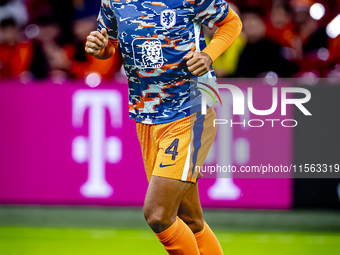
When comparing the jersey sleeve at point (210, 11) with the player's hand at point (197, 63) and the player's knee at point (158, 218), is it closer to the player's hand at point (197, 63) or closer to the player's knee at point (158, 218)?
the player's hand at point (197, 63)

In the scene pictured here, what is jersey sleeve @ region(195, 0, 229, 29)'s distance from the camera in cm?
231

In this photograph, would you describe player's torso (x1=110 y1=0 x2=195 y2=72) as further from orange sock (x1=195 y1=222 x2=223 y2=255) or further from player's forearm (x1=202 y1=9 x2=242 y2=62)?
orange sock (x1=195 y1=222 x2=223 y2=255)

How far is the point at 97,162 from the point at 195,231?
188 cm

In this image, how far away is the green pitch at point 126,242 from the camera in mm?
3609

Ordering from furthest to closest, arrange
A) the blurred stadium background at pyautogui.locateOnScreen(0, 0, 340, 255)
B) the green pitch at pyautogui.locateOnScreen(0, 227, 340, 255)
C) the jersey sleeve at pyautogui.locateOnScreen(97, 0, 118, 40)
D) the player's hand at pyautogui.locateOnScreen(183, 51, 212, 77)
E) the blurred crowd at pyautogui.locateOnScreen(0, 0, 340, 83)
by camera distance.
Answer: the blurred crowd at pyautogui.locateOnScreen(0, 0, 340, 83)
the blurred stadium background at pyautogui.locateOnScreen(0, 0, 340, 255)
the green pitch at pyautogui.locateOnScreen(0, 227, 340, 255)
the jersey sleeve at pyautogui.locateOnScreen(97, 0, 118, 40)
the player's hand at pyautogui.locateOnScreen(183, 51, 212, 77)

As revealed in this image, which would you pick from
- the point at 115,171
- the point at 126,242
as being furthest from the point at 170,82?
the point at 115,171

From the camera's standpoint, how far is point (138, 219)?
4223mm

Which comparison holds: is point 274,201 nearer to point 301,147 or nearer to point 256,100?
point 301,147

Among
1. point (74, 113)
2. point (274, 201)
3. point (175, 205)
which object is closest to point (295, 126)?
point (274, 201)

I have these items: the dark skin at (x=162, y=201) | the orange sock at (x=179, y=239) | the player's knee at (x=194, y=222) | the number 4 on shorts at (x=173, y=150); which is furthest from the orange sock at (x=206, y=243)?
the number 4 on shorts at (x=173, y=150)

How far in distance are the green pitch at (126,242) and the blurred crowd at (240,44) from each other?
4.55 feet

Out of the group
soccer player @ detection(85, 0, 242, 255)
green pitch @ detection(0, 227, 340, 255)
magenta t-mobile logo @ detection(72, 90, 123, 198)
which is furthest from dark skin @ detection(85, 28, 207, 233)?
magenta t-mobile logo @ detection(72, 90, 123, 198)

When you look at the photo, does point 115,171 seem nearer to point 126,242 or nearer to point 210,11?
point 126,242

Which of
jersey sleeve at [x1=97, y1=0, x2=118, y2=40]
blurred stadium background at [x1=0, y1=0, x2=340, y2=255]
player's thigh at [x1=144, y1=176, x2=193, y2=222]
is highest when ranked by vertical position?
jersey sleeve at [x1=97, y1=0, x2=118, y2=40]
